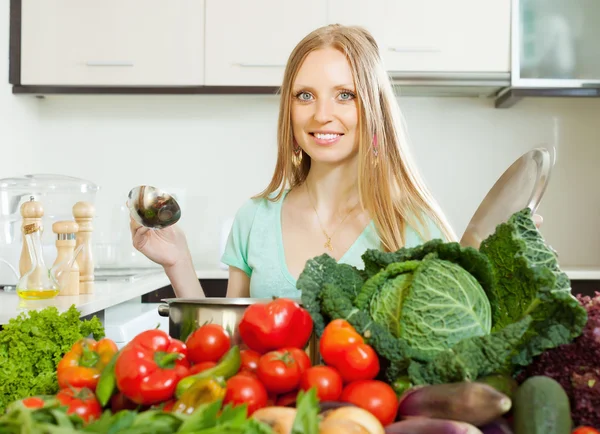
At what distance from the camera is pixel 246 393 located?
0.70 meters

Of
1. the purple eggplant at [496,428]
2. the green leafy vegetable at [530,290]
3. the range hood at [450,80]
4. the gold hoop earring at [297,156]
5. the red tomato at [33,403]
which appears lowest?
the purple eggplant at [496,428]

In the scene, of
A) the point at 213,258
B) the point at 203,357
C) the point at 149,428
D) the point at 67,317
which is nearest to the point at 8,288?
the point at 213,258

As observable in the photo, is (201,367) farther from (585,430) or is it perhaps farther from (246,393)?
(585,430)

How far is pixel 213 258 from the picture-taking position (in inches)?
136

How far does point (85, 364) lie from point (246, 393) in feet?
0.71

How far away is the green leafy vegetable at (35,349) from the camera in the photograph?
3.03ft

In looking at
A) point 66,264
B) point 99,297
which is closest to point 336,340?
point 99,297

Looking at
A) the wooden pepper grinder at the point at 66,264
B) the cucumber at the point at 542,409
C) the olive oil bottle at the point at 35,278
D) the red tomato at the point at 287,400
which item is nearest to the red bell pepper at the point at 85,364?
the red tomato at the point at 287,400

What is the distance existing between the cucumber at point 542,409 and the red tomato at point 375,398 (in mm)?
126

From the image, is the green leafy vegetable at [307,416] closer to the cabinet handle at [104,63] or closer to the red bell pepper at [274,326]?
the red bell pepper at [274,326]

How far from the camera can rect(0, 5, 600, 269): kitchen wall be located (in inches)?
133

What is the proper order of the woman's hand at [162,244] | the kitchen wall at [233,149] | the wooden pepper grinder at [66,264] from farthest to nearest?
the kitchen wall at [233,149] < the wooden pepper grinder at [66,264] < the woman's hand at [162,244]

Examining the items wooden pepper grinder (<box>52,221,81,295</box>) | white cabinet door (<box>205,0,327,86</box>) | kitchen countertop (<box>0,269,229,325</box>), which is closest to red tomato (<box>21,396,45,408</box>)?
kitchen countertop (<box>0,269,229,325</box>)

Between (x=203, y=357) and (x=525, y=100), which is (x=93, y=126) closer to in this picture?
(x=525, y=100)
